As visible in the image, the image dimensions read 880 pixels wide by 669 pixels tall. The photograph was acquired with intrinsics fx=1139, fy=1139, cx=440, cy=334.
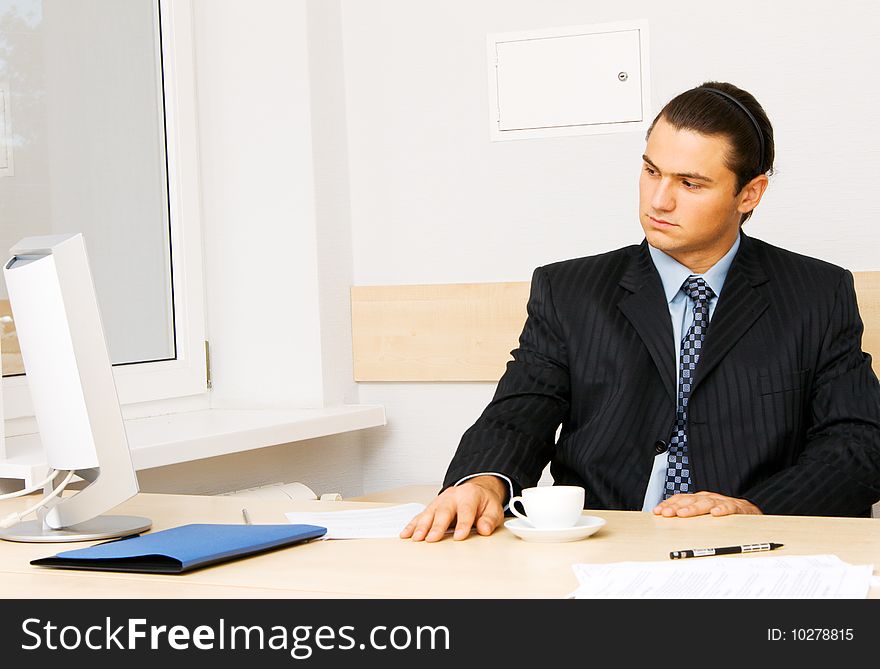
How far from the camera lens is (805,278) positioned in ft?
6.88

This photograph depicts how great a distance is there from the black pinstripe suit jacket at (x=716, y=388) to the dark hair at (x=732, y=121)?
0.17 metres

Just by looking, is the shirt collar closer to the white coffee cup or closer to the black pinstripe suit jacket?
the black pinstripe suit jacket

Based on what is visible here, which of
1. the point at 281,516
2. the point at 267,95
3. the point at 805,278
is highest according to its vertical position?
the point at 267,95

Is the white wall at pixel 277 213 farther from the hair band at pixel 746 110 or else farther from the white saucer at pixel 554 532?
the white saucer at pixel 554 532

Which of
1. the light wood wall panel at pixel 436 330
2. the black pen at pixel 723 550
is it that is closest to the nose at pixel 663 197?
the black pen at pixel 723 550

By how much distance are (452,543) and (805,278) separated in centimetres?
99

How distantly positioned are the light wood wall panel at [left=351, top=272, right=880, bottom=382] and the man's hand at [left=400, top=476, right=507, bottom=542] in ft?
4.41

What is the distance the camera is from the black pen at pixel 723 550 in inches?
51.4

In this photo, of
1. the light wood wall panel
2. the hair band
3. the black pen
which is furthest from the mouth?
the light wood wall panel

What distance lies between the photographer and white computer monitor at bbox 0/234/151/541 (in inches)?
60.9
